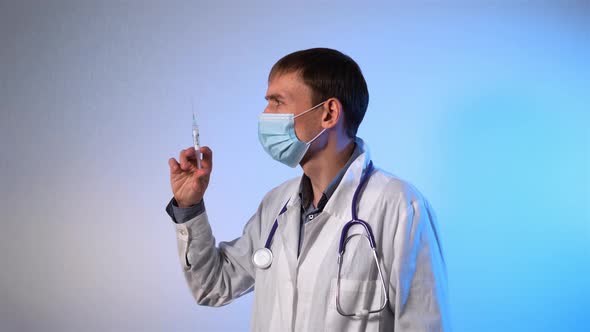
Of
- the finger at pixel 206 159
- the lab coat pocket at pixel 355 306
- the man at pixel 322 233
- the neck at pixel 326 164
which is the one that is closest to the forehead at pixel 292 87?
the man at pixel 322 233

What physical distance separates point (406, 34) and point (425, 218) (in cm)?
150

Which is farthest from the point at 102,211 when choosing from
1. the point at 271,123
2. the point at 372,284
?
the point at 372,284

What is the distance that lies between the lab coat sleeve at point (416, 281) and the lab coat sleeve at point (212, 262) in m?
0.50

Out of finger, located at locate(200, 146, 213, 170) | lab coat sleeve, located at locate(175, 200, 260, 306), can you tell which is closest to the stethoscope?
lab coat sleeve, located at locate(175, 200, 260, 306)

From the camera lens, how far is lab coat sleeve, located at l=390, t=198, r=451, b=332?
1500 millimetres

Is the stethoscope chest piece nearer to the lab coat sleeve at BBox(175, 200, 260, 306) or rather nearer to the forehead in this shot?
the lab coat sleeve at BBox(175, 200, 260, 306)

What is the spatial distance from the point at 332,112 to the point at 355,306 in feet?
1.80

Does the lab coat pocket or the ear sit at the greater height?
the ear

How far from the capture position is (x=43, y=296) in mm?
3285

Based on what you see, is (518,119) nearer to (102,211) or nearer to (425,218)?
(425,218)

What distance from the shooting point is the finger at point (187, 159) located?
1699 millimetres

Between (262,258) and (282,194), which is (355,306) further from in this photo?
(282,194)

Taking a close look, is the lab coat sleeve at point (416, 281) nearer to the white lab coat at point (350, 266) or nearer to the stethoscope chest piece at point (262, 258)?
the white lab coat at point (350, 266)

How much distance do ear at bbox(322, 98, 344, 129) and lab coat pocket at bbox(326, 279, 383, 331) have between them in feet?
1.47
